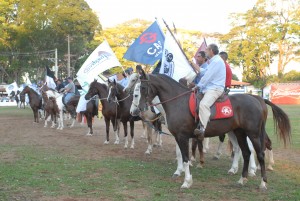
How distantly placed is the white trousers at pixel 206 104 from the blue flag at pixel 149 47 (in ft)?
16.4

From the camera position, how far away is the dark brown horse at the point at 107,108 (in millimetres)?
14688

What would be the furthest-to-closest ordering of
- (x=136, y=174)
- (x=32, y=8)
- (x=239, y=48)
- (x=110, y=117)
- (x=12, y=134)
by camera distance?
1. (x=239, y=48)
2. (x=32, y=8)
3. (x=12, y=134)
4. (x=110, y=117)
5. (x=136, y=174)

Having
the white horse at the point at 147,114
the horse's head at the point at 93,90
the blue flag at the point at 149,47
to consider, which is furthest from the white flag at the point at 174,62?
the horse's head at the point at 93,90

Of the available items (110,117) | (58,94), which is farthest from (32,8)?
(110,117)

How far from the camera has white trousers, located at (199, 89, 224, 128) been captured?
315 inches

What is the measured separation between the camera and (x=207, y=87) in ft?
27.1

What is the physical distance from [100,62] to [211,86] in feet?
29.4

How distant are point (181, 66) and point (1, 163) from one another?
18.1 ft

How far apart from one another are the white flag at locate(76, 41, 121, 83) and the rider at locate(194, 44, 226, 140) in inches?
336

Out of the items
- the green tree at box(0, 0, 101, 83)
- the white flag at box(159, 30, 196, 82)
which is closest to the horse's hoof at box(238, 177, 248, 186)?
the white flag at box(159, 30, 196, 82)

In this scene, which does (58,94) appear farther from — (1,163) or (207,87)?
(207,87)

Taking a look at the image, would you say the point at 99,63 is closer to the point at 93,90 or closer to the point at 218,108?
the point at 93,90

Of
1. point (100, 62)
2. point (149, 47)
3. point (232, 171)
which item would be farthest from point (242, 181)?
point (100, 62)

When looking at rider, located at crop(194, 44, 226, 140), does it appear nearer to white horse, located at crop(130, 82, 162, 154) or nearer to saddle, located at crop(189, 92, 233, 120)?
saddle, located at crop(189, 92, 233, 120)
